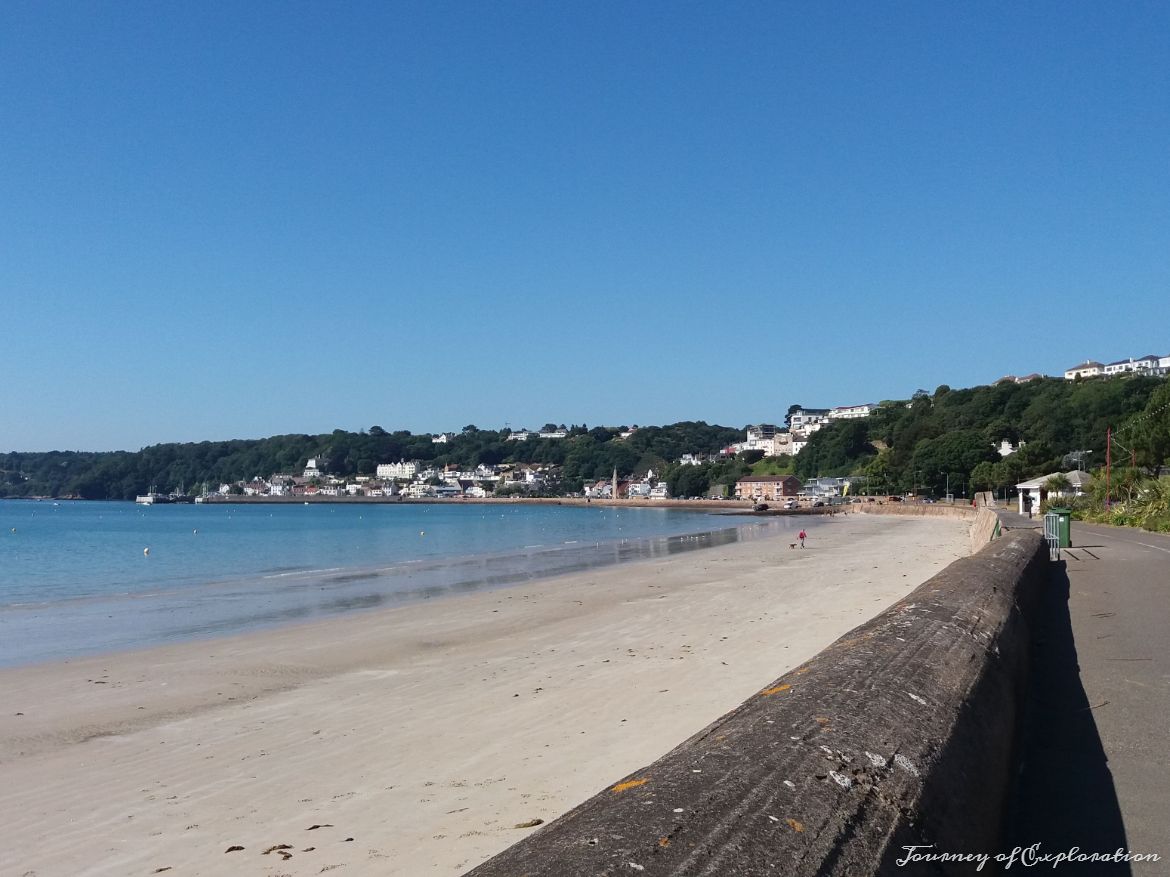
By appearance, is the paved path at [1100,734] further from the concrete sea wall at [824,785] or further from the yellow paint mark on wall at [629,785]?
the yellow paint mark on wall at [629,785]

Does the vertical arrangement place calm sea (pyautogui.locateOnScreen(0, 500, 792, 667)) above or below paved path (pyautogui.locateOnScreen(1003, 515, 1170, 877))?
below

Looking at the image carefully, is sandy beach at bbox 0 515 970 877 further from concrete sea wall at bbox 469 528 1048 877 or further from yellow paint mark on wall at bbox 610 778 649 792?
yellow paint mark on wall at bbox 610 778 649 792

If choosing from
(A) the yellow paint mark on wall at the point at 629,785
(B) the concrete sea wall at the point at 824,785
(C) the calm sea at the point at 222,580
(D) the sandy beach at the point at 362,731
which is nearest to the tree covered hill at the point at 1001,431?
(C) the calm sea at the point at 222,580

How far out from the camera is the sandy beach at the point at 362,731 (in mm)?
5363

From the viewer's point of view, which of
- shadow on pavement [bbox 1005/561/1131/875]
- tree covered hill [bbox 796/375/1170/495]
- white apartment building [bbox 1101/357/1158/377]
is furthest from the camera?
white apartment building [bbox 1101/357/1158/377]

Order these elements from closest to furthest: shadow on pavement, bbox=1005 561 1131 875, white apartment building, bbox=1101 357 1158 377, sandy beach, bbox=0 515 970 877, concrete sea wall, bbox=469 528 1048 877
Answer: concrete sea wall, bbox=469 528 1048 877
shadow on pavement, bbox=1005 561 1131 875
sandy beach, bbox=0 515 970 877
white apartment building, bbox=1101 357 1158 377

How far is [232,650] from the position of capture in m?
14.4

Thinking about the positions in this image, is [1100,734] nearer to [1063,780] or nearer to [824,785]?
[1063,780]

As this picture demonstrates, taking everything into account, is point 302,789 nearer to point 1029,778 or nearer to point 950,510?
point 1029,778

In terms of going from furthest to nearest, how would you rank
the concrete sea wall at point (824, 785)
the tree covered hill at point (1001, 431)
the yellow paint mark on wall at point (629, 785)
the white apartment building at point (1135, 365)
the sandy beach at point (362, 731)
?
1. the white apartment building at point (1135, 365)
2. the tree covered hill at point (1001, 431)
3. the sandy beach at point (362, 731)
4. the yellow paint mark on wall at point (629, 785)
5. the concrete sea wall at point (824, 785)

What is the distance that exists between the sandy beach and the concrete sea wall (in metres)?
2.24

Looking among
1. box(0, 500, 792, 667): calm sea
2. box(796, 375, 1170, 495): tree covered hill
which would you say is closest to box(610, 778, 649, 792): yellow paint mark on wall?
box(0, 500, 792, 667): calm sea

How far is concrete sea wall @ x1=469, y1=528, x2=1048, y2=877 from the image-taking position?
2.18 metres

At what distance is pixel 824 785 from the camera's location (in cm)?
262
